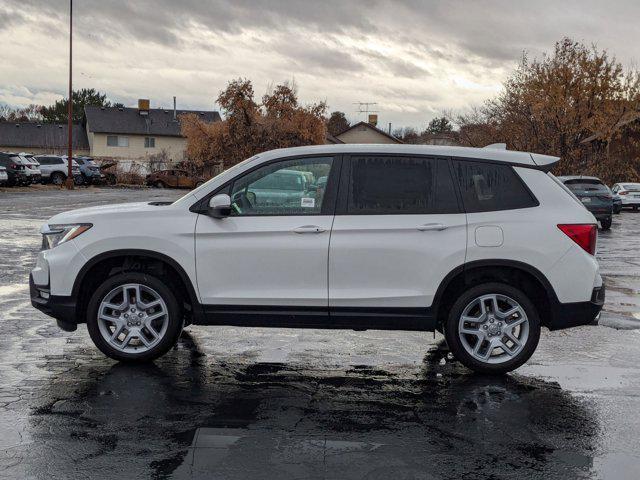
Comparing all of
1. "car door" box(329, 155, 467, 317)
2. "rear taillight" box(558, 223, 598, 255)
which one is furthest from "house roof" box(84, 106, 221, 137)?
"rear taillight" box(558, 223, 598, 255)

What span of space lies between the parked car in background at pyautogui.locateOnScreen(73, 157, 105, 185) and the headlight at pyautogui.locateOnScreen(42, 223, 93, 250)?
48016 millimetres

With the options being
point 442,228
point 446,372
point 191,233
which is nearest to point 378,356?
point 446,372

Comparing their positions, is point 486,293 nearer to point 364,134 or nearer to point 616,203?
point 616,203

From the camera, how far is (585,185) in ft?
85.8

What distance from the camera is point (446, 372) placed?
6.84 m

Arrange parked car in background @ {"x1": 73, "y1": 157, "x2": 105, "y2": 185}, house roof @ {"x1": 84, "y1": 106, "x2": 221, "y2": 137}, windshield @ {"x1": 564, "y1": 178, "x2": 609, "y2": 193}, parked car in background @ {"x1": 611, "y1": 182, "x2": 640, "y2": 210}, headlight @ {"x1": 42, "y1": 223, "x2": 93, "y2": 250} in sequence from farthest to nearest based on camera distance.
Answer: house roof @ {"x1": 84, "y1": 106, "x2": 221, "y2": 137} → parked car in background @ {"x1": 73, "y1": 157, "x2": 105, "y2": 185} → parked car in background @ {"x1": 611, "y1": 182, "x2": 640, "y2": 210} → windshield @ {"x1": 564, "y1": 178, "x2": 609, "y2": 193} → headlight @ {"x1": 42, "y1": 223, "x2": 93, "y2": 250}

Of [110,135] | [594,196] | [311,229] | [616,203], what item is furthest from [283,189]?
[110,135]

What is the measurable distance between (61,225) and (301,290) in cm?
213

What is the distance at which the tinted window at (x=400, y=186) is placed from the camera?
6.69 m

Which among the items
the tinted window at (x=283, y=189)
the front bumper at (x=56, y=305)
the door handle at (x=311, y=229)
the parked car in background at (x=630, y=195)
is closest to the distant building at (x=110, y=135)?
the parked car in background at (x=630, y=195)

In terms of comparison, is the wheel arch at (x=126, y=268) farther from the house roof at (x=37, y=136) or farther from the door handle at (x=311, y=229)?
the house roof at (x=37, y=136)

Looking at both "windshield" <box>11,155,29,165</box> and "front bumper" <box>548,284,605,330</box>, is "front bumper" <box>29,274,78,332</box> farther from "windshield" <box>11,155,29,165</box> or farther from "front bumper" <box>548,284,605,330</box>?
"windshield" <box>11,155,29,165</box>

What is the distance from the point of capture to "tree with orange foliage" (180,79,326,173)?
53.7 meters

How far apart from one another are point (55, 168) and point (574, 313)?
160 feet
